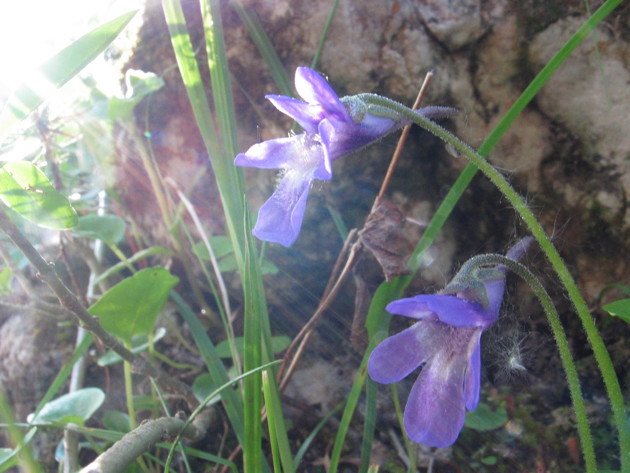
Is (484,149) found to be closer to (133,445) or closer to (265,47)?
(265,47)

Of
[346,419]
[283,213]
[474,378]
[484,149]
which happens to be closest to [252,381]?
[346,419]

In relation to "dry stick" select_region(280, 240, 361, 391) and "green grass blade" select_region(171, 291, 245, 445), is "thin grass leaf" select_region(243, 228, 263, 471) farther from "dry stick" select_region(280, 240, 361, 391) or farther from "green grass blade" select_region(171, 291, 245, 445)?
"dry stick" select_region(280, 240, 361, 391)

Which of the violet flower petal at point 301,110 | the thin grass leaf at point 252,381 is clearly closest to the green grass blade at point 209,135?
the thin grass leaf at point 252,381

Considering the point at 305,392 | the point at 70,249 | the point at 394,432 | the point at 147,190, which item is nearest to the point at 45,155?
the point at 147,190

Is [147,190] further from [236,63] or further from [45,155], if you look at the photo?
[236,63]

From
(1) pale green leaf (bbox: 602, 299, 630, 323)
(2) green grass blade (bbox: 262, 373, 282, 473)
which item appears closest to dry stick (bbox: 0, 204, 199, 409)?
(2) green grass blade (bbox: 262, 373, 282, 473)

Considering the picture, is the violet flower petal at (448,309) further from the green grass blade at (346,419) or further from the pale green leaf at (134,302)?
the pale green leaf at (134,302)
